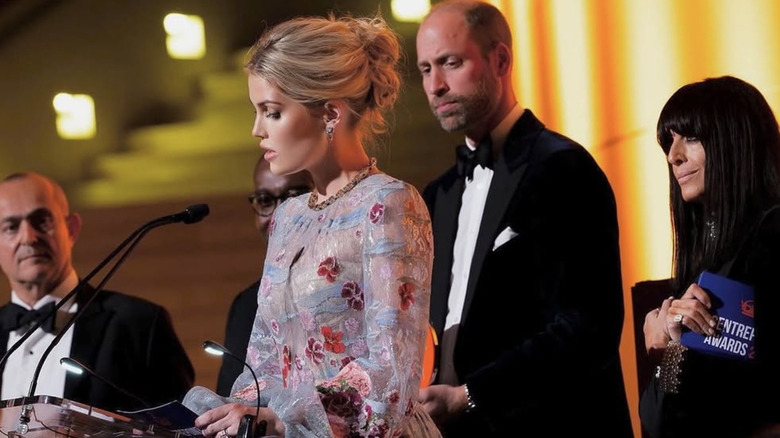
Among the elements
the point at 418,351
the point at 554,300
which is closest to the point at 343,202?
the point at 418,351

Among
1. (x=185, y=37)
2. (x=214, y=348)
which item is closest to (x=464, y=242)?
(x=214, y=348)

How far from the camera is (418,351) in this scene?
2.39m

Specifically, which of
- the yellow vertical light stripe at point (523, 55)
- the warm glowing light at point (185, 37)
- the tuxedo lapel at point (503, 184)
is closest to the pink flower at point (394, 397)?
the tuxedo lapel at point (503, 184)

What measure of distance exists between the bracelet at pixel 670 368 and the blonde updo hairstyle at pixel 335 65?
707 millimetres

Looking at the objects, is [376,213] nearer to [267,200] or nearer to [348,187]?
[348,187]

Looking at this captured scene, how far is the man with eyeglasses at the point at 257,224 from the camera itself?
3.66 m

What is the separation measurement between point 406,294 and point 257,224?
4.93 feet

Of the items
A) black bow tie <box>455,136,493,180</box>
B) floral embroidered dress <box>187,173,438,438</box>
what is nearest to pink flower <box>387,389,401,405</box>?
floral embroidered dress <box>187,173,438,438</box>

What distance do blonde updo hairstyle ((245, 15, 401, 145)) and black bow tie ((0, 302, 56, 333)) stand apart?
1.64 meters

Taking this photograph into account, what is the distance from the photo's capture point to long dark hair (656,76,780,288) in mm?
2547

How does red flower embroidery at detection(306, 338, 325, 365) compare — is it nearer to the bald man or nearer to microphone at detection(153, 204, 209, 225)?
microphone at detection(153, 204, 209, 225)

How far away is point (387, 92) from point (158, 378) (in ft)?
5.04

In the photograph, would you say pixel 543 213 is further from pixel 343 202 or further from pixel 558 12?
pixel 558 12

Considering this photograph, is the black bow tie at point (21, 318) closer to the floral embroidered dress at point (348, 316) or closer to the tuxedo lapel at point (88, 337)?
the tuxedo lapel at point (88, 337)
